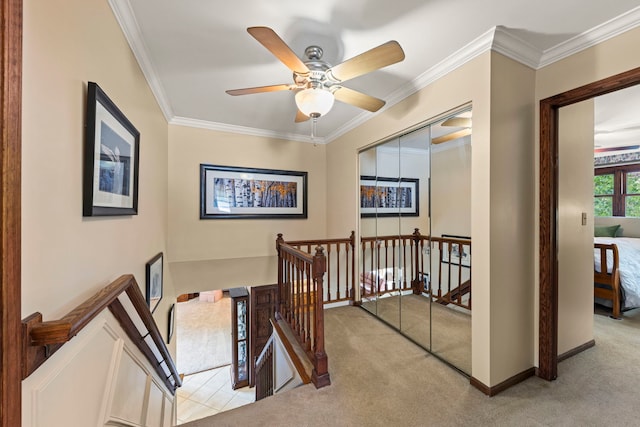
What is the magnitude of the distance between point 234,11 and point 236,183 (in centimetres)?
235

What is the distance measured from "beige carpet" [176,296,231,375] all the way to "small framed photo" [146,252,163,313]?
4344 millimetres

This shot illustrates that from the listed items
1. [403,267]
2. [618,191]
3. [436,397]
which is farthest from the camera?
[618,191]

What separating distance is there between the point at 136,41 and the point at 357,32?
58.6 inches

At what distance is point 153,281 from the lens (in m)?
2.44

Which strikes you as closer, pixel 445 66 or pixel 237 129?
pixel 445 66

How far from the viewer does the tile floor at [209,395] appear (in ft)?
15.5

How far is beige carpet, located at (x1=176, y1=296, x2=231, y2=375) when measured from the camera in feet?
19.9

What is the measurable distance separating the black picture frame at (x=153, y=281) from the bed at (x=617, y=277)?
4.85 meters

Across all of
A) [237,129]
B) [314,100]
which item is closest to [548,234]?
[314,100]

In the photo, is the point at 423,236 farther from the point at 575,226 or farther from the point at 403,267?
the point at 575,226

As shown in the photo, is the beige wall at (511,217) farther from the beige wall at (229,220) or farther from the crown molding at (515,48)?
the beige wall at (229,220)

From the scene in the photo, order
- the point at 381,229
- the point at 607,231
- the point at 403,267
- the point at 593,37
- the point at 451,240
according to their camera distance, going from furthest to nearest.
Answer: the point at 607,231 < the point at 381,229 < the point at 403,267 < the point at 451,240 < the point at 593,37

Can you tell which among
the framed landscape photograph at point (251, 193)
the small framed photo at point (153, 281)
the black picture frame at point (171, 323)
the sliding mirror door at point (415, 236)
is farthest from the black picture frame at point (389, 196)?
the black picture frame at point (171, 323)

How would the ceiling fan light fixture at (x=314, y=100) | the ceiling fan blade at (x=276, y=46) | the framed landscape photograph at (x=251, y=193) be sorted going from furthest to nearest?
the framed landscape photograph at (x=251, y=193)
the ceiling fan light fixture at (x=314, y=100)
the ceiling fan blade at (x=276, y=46)
